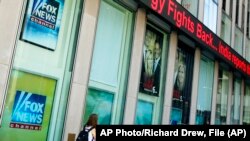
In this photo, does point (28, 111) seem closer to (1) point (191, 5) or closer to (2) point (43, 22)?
(2) point (43, 22)

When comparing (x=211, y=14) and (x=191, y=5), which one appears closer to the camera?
(x=191, y=5)

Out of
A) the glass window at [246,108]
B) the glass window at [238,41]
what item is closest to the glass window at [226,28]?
the glass window at [238,41]

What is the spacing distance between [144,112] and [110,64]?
9.02 feet

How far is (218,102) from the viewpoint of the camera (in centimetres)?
2091

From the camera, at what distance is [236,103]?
2392cm

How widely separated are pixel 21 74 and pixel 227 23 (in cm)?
1660

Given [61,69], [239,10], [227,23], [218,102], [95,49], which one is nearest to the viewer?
[61,69]

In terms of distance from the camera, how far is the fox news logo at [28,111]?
8.69m

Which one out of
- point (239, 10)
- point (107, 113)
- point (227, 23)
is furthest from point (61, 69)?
point (239, 10)

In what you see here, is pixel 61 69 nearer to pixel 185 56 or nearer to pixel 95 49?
pixel 95 49

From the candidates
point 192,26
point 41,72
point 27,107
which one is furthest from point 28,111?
point 192,26

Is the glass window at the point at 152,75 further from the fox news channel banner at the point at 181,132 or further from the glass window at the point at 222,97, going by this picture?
the fox news channel banner at the point at 181,132

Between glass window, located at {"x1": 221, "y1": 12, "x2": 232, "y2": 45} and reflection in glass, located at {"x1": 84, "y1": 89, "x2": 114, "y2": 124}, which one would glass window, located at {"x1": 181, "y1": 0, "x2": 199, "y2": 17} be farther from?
reflection in glass, located at {"x1": 84, "y1": 89, "x2": 114, "y2": 124}

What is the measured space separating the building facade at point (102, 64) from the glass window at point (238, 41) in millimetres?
4888
